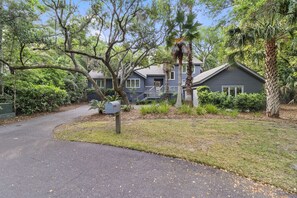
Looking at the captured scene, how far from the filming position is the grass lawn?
4203mm

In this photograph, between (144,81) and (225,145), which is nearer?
(225,145)

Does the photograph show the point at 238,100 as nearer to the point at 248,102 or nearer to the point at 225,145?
the point at 248,102

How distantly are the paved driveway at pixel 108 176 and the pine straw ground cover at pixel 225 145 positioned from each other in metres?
0.41

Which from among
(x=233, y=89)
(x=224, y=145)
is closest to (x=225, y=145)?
(x=224, y=145)

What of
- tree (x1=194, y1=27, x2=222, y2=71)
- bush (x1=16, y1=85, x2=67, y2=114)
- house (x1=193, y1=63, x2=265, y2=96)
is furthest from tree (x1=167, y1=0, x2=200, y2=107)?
tree (x1=194, y1=27, x2=222, y2=71)

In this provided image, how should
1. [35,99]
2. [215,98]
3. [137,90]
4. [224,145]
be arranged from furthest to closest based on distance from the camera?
[137,90] → [215,98] → [35,99] → [224,145]

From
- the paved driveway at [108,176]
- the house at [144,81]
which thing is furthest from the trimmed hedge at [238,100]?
the paved driveway at [108,176]

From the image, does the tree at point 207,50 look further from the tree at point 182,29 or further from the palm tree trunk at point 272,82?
the palm tree trunk at point 272,82

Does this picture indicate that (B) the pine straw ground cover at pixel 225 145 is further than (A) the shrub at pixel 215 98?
No

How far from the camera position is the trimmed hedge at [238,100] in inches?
556

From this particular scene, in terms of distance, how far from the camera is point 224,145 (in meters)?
5.86

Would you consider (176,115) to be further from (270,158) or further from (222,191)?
(222,191)

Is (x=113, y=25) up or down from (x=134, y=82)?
up

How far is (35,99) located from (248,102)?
618 inches
